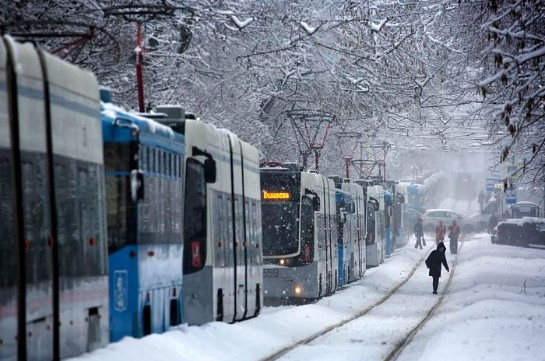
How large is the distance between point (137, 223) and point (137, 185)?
75 cm

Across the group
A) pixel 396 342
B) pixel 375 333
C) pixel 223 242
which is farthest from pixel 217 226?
pixel 375 333

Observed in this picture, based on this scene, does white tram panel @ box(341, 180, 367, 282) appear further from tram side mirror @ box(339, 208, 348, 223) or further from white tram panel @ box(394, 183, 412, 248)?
white tram panel @ box(394, 183, 412, 248)

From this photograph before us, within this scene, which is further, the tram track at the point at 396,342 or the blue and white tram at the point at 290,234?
the blue and white tram at the point at 290,234

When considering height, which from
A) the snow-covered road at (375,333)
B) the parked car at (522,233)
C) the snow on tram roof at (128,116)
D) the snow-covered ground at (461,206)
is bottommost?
the snow-covered road at (375,333)

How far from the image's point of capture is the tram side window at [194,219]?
Answer: 1931 centimetres

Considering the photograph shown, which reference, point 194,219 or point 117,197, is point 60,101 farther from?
point 194,219

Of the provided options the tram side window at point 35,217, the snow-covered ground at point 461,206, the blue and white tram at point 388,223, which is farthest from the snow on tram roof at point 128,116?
the snow-covered ground at point 461,206

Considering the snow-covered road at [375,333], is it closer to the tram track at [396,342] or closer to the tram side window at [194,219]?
the tram track at [396,342]

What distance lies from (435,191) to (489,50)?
124917 mm

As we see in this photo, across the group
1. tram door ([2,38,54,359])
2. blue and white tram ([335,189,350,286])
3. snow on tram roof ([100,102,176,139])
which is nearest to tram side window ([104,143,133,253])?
snow on tram roof ([100,102,176,139])

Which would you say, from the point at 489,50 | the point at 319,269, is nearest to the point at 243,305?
the point at 489,50

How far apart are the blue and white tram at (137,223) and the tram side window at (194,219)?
166 cm

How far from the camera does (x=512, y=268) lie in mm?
49812

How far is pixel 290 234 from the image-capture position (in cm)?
3047
